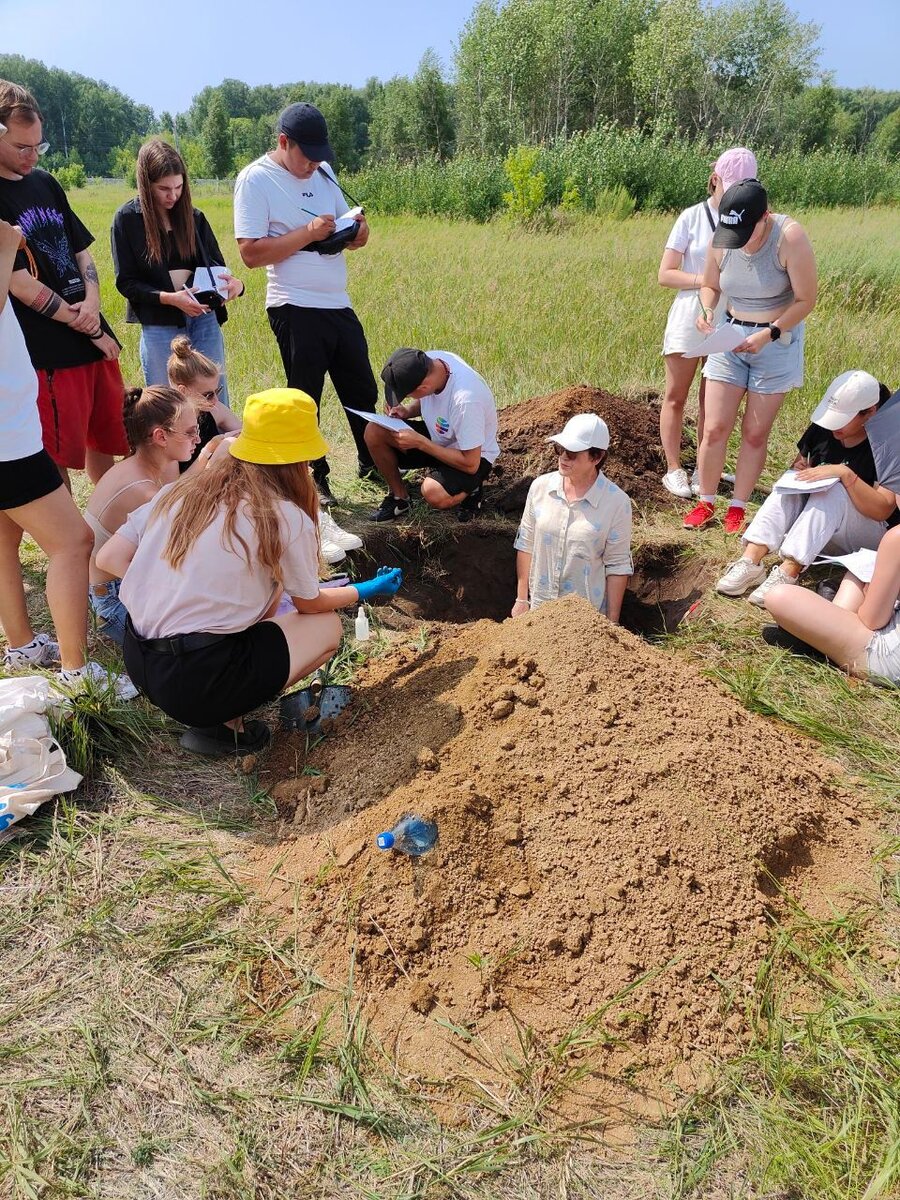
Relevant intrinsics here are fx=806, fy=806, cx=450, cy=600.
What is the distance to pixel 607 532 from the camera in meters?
3.62

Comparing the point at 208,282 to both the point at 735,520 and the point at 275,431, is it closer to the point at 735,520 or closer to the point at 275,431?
the point at 275,431

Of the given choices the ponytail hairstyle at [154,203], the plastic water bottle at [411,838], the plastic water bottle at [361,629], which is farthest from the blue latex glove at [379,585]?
the ponytail hairstyle at [154,203]

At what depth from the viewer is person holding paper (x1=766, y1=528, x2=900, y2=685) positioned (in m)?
3.18

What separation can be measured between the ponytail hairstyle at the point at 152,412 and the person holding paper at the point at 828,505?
8.81 ft

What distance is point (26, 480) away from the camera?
2.87 metres

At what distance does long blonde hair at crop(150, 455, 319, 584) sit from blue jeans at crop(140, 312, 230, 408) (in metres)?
2.02

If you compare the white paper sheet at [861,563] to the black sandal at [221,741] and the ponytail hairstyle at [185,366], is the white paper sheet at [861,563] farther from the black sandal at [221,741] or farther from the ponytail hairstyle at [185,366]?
the ponytail hairstyle at [185,366]

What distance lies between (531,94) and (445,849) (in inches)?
2177

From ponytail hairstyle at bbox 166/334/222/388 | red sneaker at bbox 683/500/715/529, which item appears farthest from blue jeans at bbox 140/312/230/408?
red sneaker at bbox 683/500/715/529

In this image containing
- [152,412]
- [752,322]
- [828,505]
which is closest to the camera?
[152,412]

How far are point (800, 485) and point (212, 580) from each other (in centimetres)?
261

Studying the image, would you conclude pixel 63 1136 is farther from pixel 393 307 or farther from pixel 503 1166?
pixel 393 307

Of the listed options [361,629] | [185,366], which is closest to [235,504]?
[361,629]

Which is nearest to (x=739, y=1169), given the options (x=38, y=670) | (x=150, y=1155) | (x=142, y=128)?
(x=150, y=1155)
